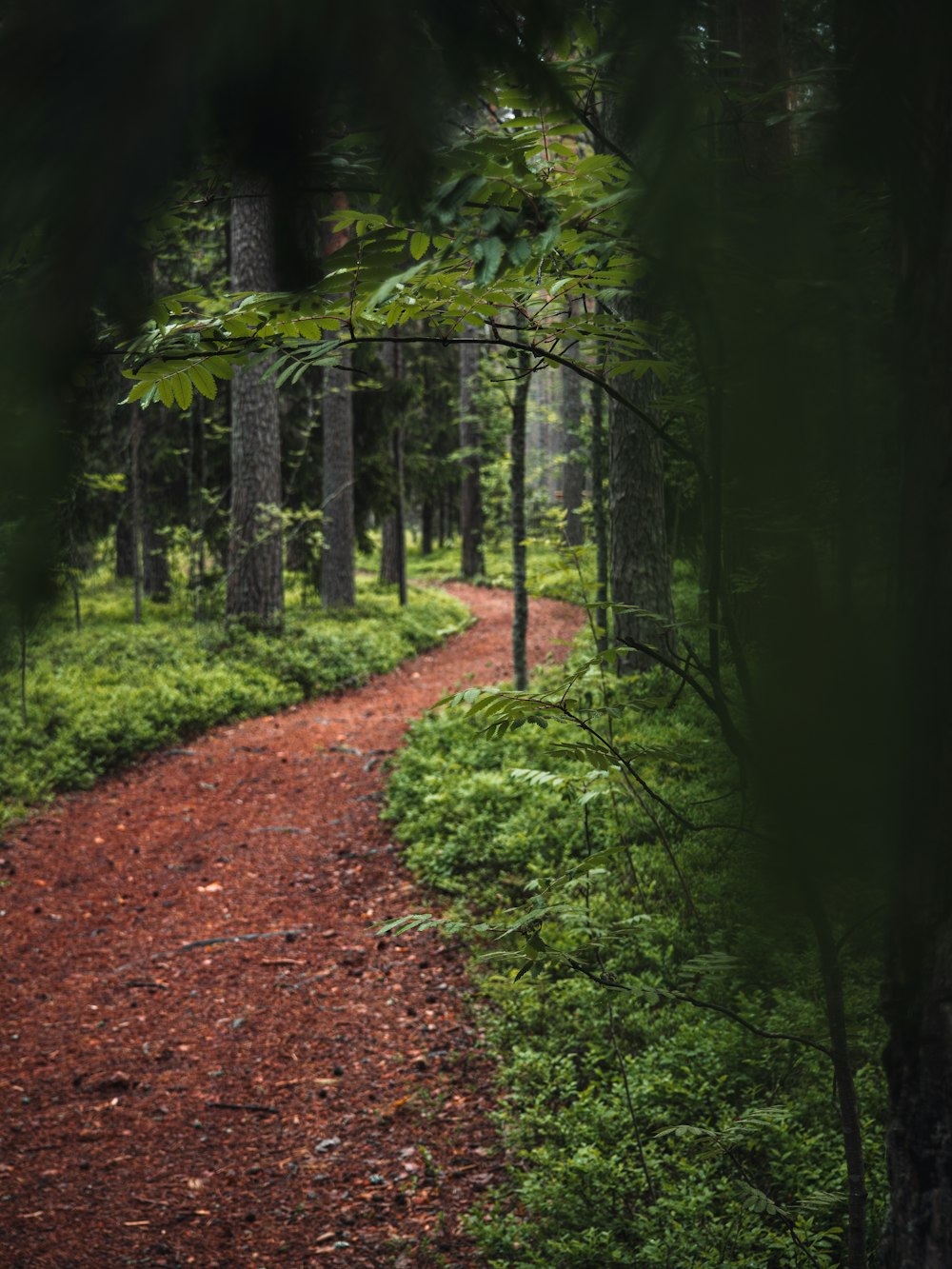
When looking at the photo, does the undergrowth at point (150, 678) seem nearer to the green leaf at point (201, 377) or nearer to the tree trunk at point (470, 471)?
the green leaf at point (201, 377)

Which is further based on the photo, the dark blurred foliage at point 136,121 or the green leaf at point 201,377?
the green leaf at point 201,377

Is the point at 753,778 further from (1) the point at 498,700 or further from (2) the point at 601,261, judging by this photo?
(2) the point at 601,261

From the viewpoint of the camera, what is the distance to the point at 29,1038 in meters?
4.77

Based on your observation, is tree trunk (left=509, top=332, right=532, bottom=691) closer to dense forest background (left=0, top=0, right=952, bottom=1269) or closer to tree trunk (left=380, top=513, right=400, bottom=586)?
dense forest background (left=0, top=0, right=952, bottom=1269)

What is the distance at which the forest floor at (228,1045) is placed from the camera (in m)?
3.43

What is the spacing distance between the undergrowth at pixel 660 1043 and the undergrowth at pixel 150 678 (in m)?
4.40

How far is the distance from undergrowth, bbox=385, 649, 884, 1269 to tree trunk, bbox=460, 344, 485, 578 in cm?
1664

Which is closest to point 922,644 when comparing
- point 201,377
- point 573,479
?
point 201,377

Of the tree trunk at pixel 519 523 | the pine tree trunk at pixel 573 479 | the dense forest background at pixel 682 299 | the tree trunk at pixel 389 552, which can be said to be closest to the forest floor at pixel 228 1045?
the dense forest background at pixel 682 299

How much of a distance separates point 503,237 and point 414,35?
0.29 metres

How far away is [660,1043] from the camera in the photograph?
3816 millimetres

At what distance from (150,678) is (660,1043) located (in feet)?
26.5

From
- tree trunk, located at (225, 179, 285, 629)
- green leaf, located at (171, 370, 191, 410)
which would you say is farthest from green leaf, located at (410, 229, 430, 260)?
tree trunk, located at (225, 179, 285, 629)

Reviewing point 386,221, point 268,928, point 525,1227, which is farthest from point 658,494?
point 386,221
